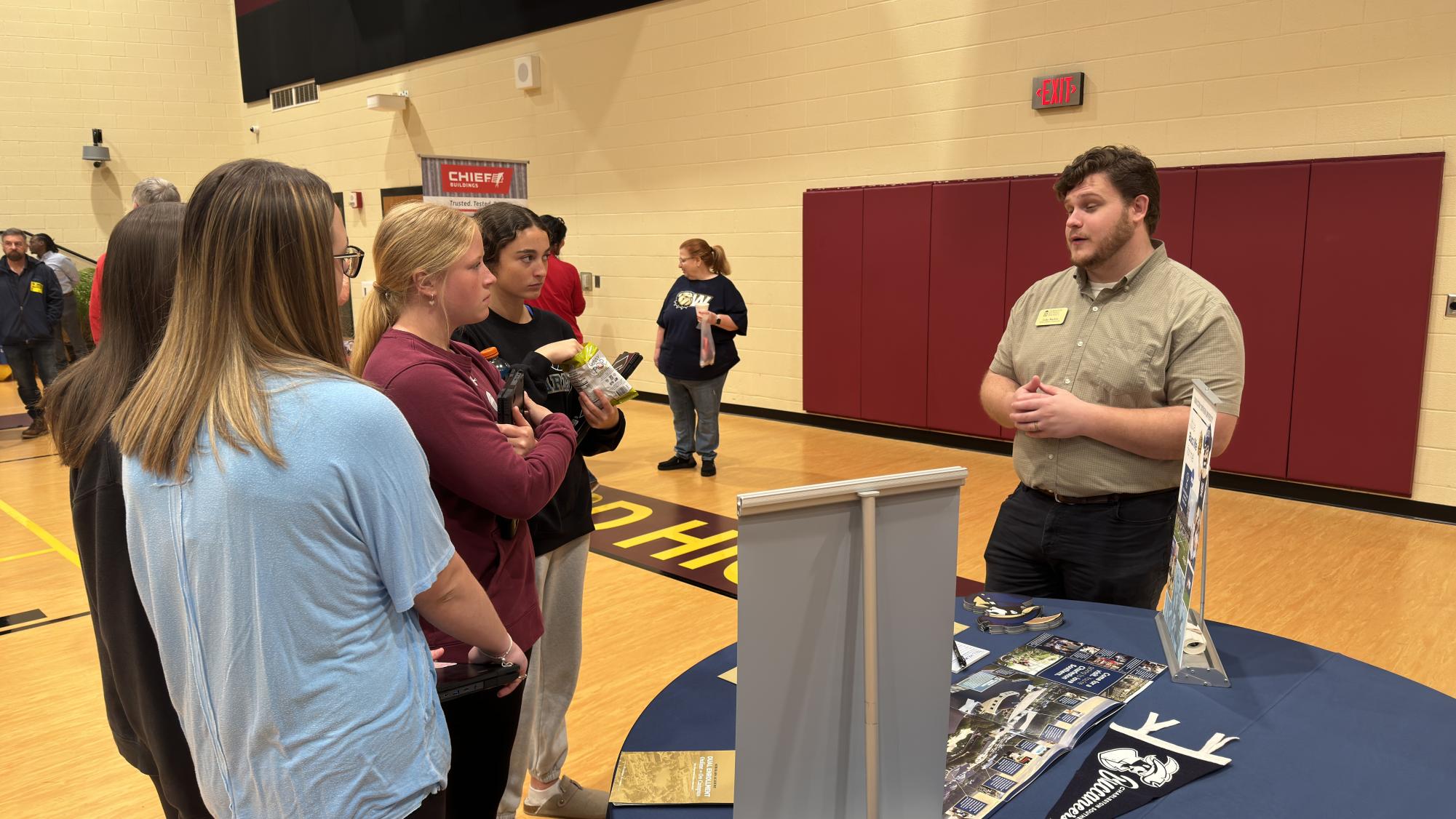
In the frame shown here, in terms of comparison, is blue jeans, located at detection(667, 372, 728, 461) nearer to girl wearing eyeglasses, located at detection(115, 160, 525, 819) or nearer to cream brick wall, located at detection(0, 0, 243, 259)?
girl wearing eyeglasses, located at detection(115, 160, 525, 819)

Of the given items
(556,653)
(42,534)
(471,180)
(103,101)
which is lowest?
(42,534)

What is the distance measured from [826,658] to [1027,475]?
1.35 m

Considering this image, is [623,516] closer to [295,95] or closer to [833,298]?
[833,298]

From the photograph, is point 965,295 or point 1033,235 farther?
point 965,295

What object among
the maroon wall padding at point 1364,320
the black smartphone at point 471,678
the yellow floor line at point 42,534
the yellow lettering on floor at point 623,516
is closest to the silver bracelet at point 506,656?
the black smartphone at point 471,678

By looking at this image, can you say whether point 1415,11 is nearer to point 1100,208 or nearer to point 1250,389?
point 1250,389

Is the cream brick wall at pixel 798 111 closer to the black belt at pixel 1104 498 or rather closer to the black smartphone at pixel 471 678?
the black belt at pixel 1104 498

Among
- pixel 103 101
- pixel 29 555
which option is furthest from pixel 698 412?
pixel 103 101

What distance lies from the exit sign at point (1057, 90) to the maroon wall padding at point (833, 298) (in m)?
1.53

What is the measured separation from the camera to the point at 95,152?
1233 cm

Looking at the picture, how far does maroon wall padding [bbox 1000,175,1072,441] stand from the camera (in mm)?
6109

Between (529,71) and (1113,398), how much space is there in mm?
8668

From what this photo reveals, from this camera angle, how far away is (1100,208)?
2.19m

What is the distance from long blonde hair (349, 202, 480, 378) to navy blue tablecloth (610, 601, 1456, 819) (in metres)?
0.88
